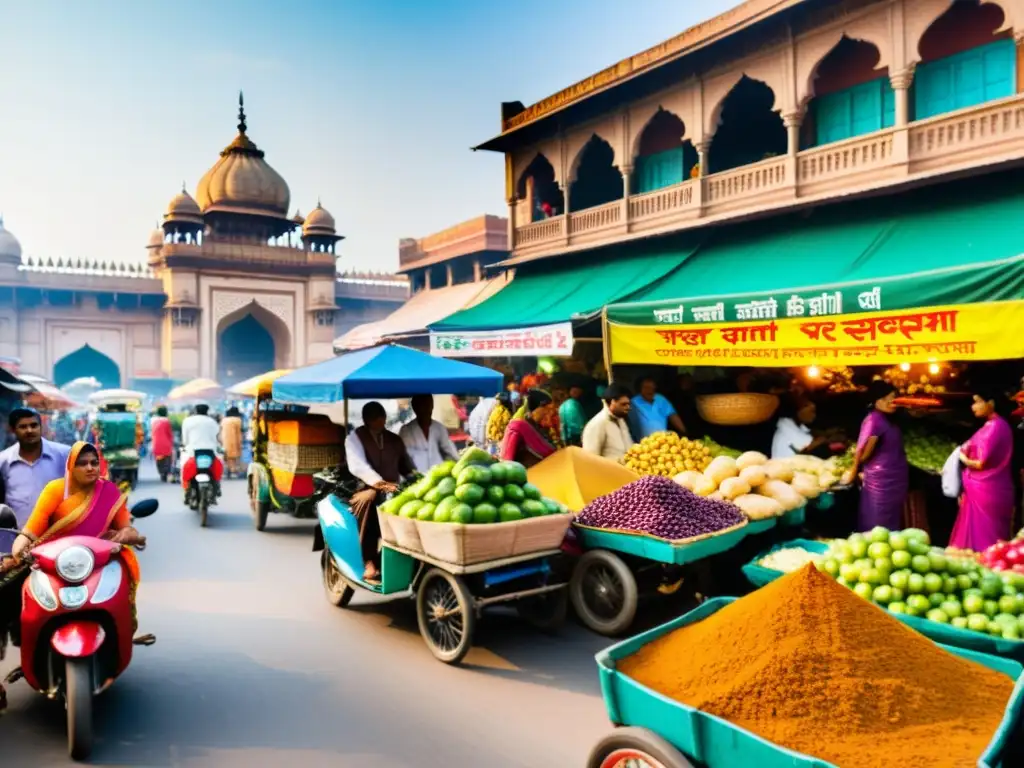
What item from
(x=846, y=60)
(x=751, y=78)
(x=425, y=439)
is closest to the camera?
(x=425, y=439)

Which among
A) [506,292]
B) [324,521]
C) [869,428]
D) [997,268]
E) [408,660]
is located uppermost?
[506,292]

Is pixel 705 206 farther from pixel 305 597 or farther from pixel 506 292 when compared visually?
pixel 305 597

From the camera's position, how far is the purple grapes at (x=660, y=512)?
15.5ft

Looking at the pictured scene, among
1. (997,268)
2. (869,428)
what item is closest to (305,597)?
(869,428)

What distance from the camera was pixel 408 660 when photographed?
4.50 metres

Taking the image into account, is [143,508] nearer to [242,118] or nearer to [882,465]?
[882,465]

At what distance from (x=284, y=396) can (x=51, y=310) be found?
86.5 ft

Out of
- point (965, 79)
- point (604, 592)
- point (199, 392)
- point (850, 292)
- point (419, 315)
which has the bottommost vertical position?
point (604, 592)

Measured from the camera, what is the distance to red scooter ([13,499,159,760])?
10.6ft

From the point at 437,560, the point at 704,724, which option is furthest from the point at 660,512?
the point at 704,724

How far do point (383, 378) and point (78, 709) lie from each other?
10.6 ft

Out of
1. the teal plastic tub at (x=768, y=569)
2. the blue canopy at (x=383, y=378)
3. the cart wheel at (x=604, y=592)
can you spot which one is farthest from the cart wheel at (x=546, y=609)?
the blue canopy at (x=383, y=378)

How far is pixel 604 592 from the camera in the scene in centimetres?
500

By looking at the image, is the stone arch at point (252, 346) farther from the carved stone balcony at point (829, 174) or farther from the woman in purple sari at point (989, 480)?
the woman in purple sari at point (989, 480)
